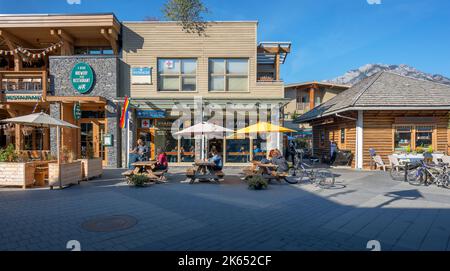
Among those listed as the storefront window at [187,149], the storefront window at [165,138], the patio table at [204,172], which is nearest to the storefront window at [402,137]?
the patio table at [204,172]

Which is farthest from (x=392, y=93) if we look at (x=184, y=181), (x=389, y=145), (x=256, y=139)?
(x=184, y=181)

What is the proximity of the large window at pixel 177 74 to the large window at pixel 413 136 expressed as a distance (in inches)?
475

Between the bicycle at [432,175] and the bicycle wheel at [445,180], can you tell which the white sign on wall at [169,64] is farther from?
the bicycle wheel at [445,180]

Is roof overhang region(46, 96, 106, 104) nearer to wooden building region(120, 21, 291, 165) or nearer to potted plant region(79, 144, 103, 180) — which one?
wooden building region(120, 21, 291, 165)

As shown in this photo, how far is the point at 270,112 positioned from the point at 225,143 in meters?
3.22

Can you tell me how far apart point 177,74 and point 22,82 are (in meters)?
8.95

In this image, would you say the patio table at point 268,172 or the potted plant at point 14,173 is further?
the patio table at point 268,172

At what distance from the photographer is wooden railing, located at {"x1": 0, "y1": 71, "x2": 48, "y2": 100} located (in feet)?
44.1

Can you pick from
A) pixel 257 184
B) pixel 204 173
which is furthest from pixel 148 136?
pixel 257 184

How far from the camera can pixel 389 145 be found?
13547 mm

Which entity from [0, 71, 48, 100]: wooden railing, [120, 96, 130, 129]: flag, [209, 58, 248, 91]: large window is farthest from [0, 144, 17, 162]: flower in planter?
[209, 58, 248, 91]: large window

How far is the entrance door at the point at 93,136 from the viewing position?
13969mm

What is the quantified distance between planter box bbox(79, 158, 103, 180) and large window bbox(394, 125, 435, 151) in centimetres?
1558

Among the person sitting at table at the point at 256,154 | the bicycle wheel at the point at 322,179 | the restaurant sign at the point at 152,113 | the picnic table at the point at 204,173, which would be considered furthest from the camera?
the person sitting at table at the point at 256,154
